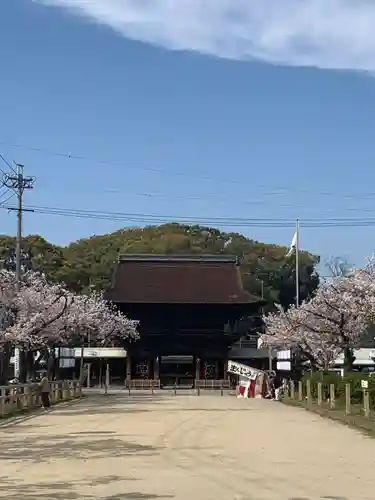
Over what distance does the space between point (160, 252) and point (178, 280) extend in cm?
1949

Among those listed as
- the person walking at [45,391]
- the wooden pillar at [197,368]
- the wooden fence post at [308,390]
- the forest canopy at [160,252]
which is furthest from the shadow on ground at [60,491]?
the forest canopy at [160,252]

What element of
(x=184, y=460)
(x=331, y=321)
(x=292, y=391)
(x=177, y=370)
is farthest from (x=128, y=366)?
(x=184, y=460)

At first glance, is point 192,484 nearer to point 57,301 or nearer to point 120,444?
point 120,444

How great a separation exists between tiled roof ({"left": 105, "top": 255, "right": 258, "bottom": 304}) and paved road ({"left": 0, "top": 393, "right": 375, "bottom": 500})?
3450 cm

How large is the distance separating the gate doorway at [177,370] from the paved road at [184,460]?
35.4 m

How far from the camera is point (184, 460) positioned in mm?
13586

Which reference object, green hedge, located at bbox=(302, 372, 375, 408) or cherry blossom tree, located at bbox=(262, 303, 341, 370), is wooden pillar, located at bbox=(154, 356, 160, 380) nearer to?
cherry blossom tree, located at bbox=(262, 303, 341, 370)

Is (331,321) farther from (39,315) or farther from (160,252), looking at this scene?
(160,252)

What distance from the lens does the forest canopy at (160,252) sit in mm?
69306

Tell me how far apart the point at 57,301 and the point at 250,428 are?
17.6 m

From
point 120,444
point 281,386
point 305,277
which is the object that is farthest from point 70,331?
point 305,277

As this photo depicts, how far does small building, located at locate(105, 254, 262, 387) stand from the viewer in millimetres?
58188

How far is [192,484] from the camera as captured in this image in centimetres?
1071

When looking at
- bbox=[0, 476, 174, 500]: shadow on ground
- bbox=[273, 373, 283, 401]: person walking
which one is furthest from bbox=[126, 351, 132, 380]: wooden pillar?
bbox=[0, 476, 174, 500]: shadow on ground
